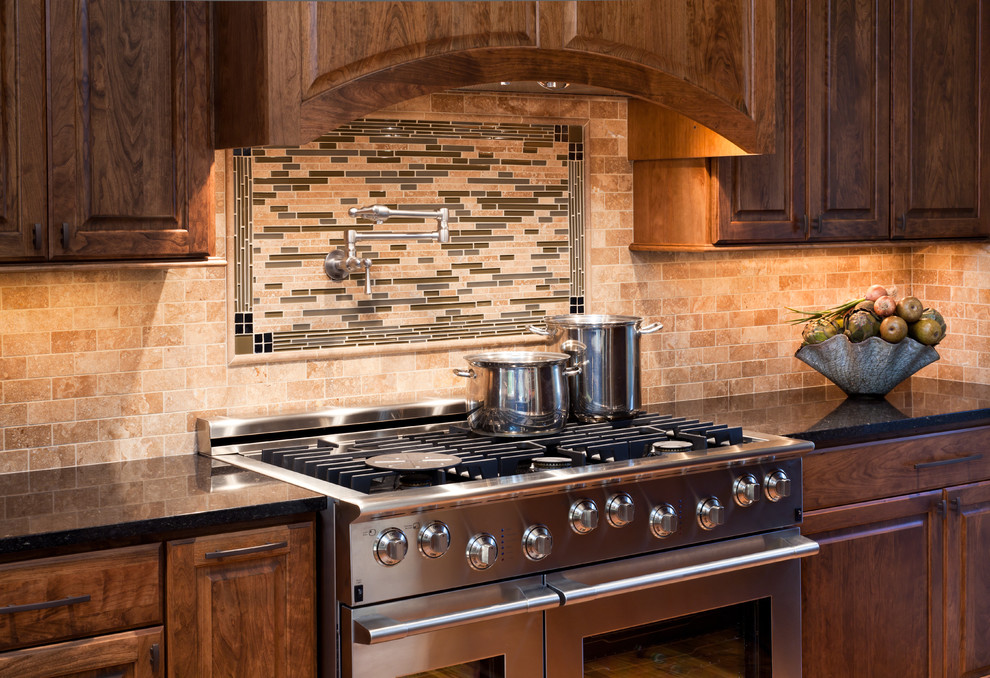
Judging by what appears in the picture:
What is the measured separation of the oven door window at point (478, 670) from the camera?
2.36 meters

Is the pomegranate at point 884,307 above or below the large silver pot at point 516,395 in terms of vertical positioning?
above

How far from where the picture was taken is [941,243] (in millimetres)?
3713

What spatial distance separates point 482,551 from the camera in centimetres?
238

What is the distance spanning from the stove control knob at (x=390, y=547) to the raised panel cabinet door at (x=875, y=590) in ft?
4.23

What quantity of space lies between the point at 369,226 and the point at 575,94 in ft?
2.52

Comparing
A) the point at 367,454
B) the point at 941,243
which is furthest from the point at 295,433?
the point at 941,243

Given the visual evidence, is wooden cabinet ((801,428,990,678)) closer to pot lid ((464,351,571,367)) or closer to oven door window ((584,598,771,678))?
oven door window ((584,598,771,678))

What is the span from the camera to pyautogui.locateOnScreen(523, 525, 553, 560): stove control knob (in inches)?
96.6

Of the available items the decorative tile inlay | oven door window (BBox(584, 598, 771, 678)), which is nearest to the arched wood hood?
the decorative tile inlay

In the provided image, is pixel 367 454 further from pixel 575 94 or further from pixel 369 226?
pixel 575 94

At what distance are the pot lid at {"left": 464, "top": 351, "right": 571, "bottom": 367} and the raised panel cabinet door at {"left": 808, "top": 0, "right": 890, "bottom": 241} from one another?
1038 mm

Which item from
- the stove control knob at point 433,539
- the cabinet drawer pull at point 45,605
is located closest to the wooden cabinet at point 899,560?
the stove control knob at point 433,539

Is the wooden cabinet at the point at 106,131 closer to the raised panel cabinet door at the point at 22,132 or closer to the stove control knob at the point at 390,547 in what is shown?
the raised panel cabinet door at the point at 22,132

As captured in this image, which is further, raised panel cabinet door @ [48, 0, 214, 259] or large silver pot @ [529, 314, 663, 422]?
large silver pot @ [529, 314, 663, 422]
